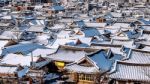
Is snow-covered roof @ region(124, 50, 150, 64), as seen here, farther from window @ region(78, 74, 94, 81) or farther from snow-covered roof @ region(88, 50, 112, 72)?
window @ region(78, 74, 94, 81)

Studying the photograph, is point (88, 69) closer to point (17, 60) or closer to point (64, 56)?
point (64, 56)

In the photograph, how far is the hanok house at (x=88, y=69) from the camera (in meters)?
24.0

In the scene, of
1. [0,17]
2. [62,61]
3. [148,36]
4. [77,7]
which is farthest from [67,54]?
[77,7]

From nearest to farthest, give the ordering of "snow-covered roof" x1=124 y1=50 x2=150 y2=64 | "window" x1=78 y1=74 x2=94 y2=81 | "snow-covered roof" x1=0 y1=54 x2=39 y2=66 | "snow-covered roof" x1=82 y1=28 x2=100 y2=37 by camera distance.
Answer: "window" x1=78 y1=74 x2=94 y2=81 → "snow-covered roof" x1=124 y1=50 x2=150 y2=64 → "snow-covered roof" x1=0 y1=54 x2=39 y2=66 → "snow-covered roof" x1=82 y1=28 x2=100 y2=37

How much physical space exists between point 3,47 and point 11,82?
43.0 ft

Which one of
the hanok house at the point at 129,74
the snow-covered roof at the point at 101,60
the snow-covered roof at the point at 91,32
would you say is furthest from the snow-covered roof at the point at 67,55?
the snow-covered roof at the point at 91,32

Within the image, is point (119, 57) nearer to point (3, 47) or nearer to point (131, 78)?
point (131, 78)

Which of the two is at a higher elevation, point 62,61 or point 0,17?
point 62,61

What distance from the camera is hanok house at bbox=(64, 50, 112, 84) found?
78.7 ft

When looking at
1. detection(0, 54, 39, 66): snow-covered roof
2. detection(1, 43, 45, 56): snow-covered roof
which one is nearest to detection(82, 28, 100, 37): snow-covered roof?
detection(1, 43, 45, 56): snow-covered roof

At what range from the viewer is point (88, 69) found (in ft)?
79.8

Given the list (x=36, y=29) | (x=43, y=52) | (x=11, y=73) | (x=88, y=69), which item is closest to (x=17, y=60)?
(x=11, y=73)

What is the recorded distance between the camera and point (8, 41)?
38.4 metres

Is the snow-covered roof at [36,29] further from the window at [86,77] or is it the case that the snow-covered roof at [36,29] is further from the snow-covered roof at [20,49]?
the window at [86,77]
